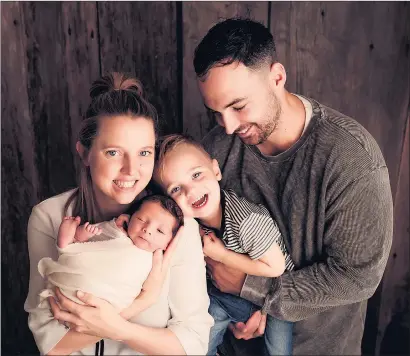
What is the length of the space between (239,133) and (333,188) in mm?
304

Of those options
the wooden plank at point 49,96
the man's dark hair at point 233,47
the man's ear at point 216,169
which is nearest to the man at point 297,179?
the man's dark hair at point 233,47

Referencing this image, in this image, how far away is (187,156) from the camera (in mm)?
1525

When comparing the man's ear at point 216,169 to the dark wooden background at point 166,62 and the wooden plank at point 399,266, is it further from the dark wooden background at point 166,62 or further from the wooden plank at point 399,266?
Answer: the wooden plank at point 399,266

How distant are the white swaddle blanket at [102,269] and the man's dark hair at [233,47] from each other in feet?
1.67

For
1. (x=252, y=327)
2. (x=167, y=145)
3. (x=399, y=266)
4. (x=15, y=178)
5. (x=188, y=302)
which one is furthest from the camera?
(x=399, y=266)

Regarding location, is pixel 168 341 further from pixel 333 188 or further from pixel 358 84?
pixel 358 84

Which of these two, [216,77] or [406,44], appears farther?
[406,44]

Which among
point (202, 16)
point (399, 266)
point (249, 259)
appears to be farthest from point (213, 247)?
point (399, 266)

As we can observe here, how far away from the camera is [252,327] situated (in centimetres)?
166

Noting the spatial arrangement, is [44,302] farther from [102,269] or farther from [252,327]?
[252,327]

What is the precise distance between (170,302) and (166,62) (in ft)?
2.66

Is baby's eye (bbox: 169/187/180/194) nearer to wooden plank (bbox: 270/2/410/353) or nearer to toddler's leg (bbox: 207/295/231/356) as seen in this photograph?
toddler's leg (bbox: 207/295/231/356)

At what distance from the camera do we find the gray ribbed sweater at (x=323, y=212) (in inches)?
58.9

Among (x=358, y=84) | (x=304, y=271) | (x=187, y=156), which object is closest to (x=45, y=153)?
(x=187, y=156)
